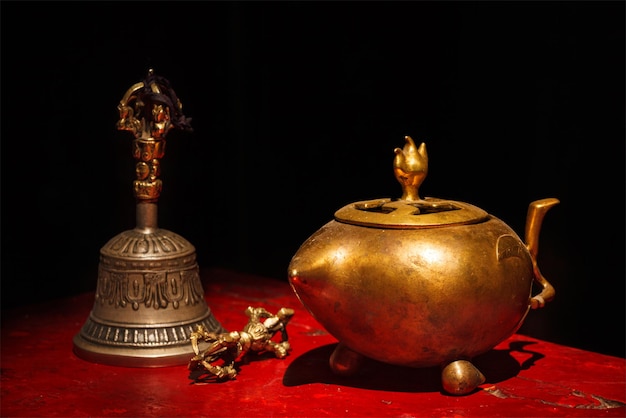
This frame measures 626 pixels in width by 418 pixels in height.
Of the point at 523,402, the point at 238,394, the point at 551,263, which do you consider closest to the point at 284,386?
the point at 238,394

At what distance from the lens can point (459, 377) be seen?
6.37 feet

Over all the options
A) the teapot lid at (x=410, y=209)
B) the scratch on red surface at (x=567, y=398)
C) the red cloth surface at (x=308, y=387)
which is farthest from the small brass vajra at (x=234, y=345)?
the scratch on red surface at (x=567, y=398)

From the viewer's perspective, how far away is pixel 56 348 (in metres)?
2.32

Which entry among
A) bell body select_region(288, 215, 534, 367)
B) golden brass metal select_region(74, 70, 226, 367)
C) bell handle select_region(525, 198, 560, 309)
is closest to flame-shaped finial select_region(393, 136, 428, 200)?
bell body select_region(288, 215, 534, 367)

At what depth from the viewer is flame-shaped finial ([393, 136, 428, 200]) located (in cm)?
204

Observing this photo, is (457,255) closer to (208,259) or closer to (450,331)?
(450,331)

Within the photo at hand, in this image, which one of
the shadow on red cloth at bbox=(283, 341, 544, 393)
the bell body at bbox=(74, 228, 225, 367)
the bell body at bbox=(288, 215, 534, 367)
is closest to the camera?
the bell body at bbox=(288, 215, 534, 367)

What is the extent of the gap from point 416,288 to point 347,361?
→ 0.29 m

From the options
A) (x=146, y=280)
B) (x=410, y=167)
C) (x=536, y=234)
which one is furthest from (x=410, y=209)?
(x=146, y=280)

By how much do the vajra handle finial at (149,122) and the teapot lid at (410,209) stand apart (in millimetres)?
464

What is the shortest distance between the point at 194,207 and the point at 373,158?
68 cm

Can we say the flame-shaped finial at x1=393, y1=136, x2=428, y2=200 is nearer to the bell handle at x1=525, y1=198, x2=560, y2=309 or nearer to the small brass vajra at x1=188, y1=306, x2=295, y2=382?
the bell handle at x1=525, y1=198, x2=560, y2=309

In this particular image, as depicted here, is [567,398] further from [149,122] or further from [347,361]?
[149,122]

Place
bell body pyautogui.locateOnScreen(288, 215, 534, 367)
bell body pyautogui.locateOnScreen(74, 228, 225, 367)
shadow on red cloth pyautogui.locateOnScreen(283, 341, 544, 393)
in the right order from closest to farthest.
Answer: bell body pyautogui.locateOnScreen(288, 215, 534, 367) < shadow on red cloth pyautogui.locateOnScreen(283, 341, 544, 393) < bell body pyautogui.locateOnScreen(74, 228, 225, 367)
